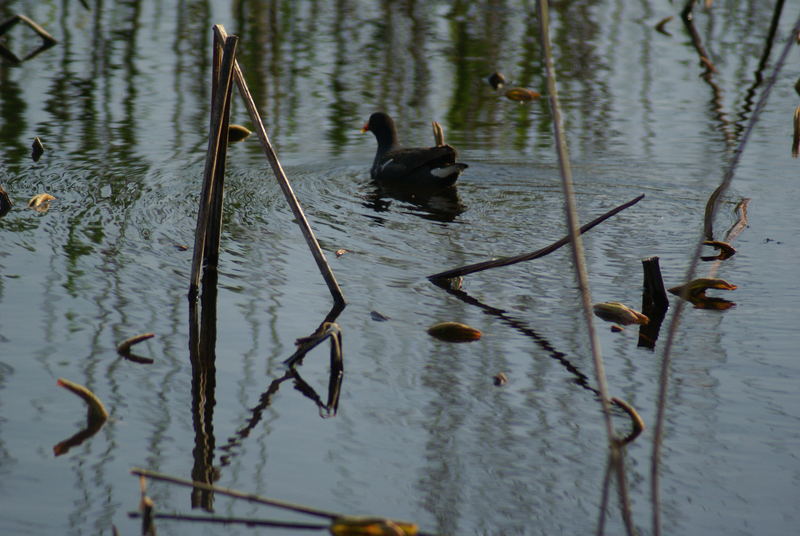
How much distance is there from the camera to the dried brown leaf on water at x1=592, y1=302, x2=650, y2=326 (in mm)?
4613

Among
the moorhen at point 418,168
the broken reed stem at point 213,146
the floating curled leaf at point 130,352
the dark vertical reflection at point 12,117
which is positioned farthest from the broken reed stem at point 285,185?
the dark vertical reflection at point 12,117

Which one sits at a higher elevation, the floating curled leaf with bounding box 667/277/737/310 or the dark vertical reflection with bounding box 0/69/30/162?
the dark vertical reflection with bounding box 0/69/30/162

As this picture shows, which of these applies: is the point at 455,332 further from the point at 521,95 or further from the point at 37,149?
the point at 521,95

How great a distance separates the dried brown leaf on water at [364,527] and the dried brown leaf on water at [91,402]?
1.35 metres

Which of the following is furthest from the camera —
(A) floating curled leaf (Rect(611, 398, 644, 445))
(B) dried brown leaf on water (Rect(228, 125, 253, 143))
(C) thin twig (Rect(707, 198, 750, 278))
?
(B) dried brown leaf on water (Rect(228, 125, 253, 143))

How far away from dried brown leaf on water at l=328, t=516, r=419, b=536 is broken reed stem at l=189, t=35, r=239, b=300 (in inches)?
92.3

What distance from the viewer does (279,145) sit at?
7746 millimetres

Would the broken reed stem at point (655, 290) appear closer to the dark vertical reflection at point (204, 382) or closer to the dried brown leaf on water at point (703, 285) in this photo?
the dried brown leaf on water at point (703, 285)

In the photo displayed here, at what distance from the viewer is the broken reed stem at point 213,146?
179 inches

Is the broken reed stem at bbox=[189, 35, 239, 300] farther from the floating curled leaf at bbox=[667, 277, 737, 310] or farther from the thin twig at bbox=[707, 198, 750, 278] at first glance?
the thin twig at bbox=[707, 198, 750, 278]

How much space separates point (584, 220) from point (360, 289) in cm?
187

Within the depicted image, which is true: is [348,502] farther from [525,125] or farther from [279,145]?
[525,125]

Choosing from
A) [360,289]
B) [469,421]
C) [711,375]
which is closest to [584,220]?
[360,289]

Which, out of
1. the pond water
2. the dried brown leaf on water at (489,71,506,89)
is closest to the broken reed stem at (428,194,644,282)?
the pond water
